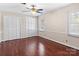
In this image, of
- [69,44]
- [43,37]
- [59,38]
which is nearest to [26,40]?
[43,37]

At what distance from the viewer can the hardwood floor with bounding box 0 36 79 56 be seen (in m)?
1.40

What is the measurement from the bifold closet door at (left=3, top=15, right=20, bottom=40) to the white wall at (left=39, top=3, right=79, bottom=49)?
0.94ft

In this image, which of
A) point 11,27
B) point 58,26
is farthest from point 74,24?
point 11,27

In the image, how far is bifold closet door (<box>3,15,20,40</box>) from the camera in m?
1.37

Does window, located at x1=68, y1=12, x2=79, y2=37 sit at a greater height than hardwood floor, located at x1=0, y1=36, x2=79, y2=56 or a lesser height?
greater

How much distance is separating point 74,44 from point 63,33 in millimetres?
184

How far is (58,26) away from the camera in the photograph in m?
1.43

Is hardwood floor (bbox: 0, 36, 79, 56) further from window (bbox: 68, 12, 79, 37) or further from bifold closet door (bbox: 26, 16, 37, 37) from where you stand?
window (bbox: 68, 12, 79, 37)

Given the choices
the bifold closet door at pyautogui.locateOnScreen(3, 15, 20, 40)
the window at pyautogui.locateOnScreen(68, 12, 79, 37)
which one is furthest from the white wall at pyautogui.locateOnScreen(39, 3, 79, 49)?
the bifold closet door at pyautogui.locateOnScreen(3, 15, 20, 40)

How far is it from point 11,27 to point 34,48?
1.27 ft

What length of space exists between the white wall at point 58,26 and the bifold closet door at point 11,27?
0.94 ft

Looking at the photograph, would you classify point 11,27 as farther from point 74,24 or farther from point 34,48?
point 74,24

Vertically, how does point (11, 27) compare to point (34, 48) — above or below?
above

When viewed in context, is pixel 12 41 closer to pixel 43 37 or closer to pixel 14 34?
pixel 14 34
